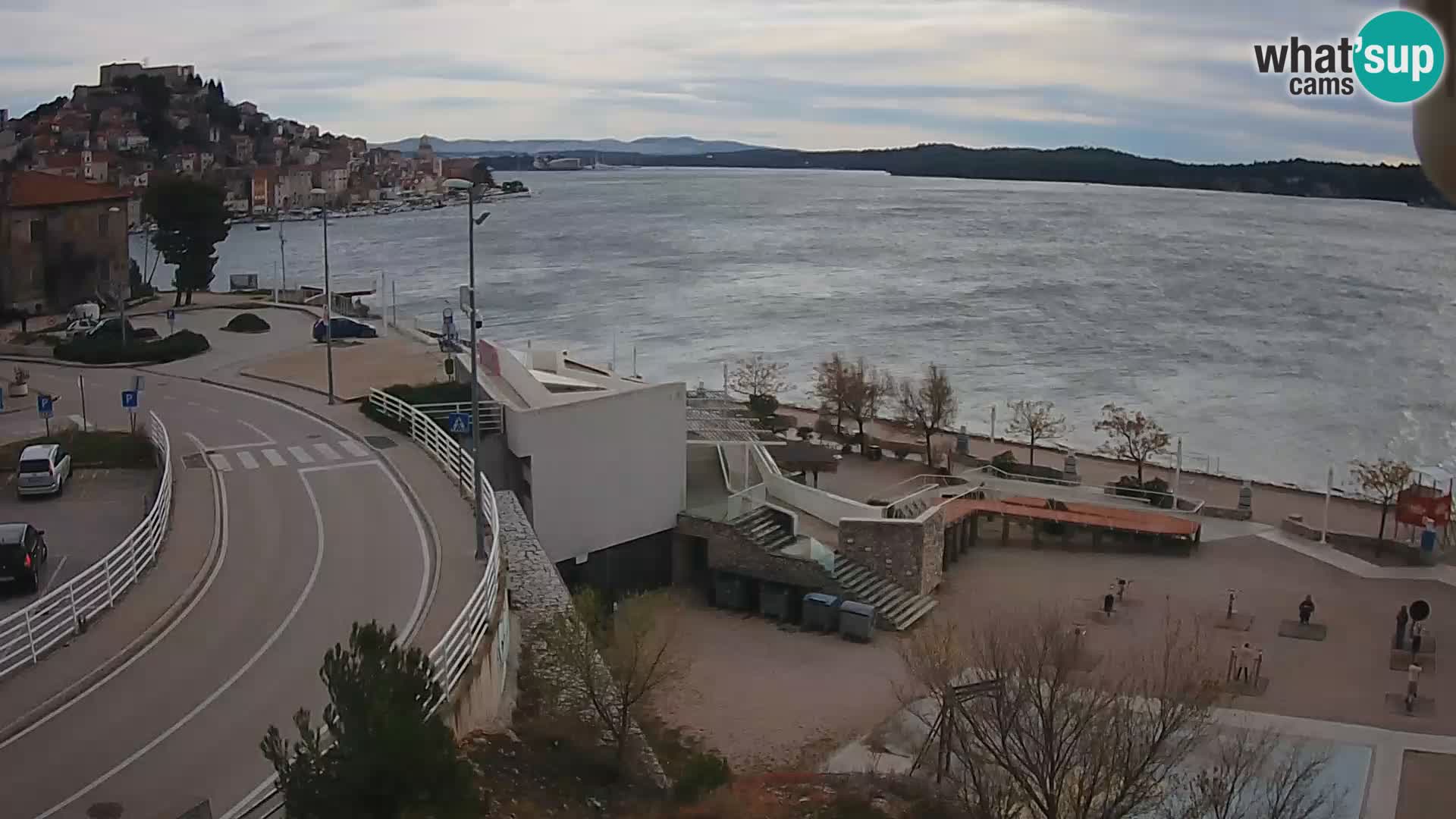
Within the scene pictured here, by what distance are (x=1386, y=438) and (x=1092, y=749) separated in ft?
152

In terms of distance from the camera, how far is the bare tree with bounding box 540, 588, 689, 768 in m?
14.3

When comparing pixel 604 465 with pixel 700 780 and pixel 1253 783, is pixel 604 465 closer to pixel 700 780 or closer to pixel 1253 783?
pixel 700 780

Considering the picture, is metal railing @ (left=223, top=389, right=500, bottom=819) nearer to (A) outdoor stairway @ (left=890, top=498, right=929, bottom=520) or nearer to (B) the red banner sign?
(A) outdoor stairway @ (left=890, top=498, right=929, bottom=520)

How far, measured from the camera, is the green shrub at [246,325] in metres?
43.2

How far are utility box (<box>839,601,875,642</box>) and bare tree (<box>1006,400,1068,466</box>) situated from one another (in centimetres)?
1823

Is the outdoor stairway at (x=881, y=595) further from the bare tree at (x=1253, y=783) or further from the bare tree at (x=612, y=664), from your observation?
the bare tree at (x=612, y=664)

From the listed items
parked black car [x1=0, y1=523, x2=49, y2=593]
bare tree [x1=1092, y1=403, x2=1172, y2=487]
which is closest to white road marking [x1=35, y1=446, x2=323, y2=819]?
parked black car [x1=0, y1=523, x2=49, y2=593]

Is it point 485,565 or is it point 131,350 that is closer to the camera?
point 485,565

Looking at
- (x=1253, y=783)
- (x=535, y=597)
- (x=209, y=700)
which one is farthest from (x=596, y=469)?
(x=1253, y=783)

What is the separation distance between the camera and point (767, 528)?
25094 mm

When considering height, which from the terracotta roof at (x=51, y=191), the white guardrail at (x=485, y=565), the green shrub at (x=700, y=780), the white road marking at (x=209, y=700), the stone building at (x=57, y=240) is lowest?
the green shrub at (x=700, y=780)

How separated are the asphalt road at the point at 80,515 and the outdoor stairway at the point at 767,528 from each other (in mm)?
10936

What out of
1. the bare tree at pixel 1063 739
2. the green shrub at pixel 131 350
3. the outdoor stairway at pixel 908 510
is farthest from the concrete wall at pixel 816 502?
the green shrub at pixel 131 350

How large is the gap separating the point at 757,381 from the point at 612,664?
36.5 metres
